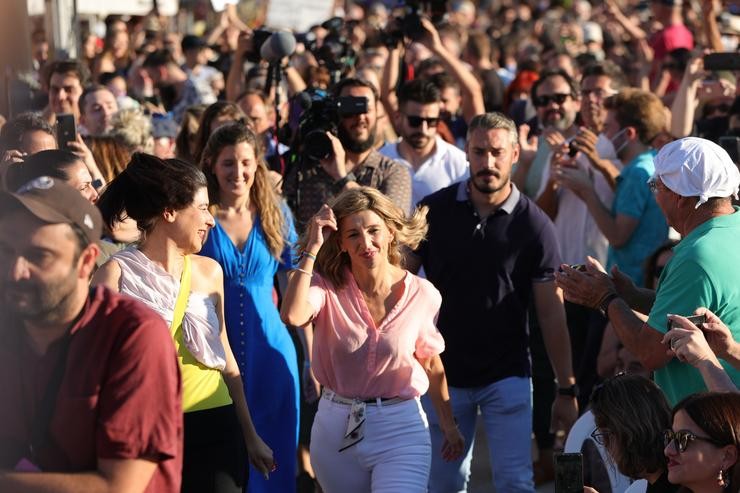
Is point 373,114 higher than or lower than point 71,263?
lower

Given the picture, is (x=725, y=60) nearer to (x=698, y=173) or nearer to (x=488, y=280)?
(x=488, y=280)

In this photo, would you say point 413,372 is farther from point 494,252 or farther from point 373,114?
point 373,114

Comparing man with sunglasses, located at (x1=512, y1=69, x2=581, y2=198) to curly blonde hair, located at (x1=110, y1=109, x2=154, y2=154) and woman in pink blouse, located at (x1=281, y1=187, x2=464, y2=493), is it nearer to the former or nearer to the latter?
curly blonde hair, located at (x1=110, y1=109, x2=154, y2=154)

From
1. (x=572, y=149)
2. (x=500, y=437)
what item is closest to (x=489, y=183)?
(x=500, y=437)

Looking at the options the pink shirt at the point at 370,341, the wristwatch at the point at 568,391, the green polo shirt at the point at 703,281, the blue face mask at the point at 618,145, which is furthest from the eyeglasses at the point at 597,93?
the green polo shirt at the point at 703,281

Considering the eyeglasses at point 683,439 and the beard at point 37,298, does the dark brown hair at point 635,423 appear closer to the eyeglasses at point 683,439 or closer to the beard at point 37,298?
the eyeglasses at point 683,439

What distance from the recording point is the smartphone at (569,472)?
3445 mm

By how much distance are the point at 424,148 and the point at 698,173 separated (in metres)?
3.21

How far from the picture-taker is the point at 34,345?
2.88 metres

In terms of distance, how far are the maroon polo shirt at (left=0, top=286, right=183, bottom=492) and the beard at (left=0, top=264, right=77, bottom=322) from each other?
5 centimetres

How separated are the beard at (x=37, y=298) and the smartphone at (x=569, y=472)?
144cm

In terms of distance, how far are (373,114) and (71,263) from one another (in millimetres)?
4269

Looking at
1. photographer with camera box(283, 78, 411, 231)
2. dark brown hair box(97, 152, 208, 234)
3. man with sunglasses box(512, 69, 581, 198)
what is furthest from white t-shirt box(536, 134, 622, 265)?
dark brown hair box(97, 152, 208, 234)

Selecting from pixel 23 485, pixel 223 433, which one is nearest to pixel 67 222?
pixel 23 485
